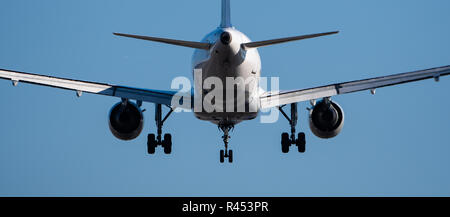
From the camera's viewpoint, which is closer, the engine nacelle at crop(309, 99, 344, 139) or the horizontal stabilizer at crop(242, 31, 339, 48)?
the horizontal stabilizer at crop(242, 31, 339, 48)

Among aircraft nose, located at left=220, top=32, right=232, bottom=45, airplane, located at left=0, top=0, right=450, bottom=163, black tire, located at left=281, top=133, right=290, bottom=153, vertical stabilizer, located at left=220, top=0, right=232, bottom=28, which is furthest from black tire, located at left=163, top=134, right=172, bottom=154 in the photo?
aircraft nose, located at left=220, top=32, right=232, bottom=45

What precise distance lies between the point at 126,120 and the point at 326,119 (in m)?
9.64

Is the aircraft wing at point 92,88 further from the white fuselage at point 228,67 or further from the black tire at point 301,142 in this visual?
the black tire at point 301,142

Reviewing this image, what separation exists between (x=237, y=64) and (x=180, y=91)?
7713 mm

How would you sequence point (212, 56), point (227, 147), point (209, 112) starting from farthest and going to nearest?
point (227, 147)
point (209, 112)
point (212, 56)

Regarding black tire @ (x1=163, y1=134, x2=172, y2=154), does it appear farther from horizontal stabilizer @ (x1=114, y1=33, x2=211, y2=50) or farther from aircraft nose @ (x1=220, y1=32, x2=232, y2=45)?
aircraft nose @ (x1=220, y1=32, x2=232, y2=45)

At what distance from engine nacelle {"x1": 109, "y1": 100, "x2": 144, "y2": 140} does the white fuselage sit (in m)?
3.84

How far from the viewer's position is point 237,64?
45500 millimetres

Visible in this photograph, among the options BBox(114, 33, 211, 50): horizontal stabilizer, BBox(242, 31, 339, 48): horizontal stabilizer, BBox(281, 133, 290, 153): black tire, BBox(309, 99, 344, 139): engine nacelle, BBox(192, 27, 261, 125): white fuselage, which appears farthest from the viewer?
BBox(281, 133, 290, 153): black tire

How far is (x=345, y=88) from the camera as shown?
5125cm

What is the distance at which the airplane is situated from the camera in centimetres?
4531

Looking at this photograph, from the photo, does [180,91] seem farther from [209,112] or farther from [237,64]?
[237,64]

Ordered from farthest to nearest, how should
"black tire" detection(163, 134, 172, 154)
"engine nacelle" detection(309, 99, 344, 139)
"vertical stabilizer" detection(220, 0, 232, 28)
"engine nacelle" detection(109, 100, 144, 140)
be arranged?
1. "black tire" detection(163, 134, 172, 154)
2. "engine nacelle" detection(309, 99, 344, 139)
3. "engine nacelle" detection(109, 100, 144, 140)
4. "vertical stabilizer" detection(220, 0, 232, 28)

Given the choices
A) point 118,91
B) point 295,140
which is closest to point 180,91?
point 118,91
